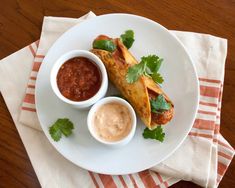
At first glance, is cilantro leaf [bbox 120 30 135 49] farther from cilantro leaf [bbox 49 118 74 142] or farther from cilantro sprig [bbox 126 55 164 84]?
cilantro leaf [bbox 49 118 74 142]

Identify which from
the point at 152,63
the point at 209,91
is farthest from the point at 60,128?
the point at 209,91

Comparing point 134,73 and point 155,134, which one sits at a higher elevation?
point 134,73

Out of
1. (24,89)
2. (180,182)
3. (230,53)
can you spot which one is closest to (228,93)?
(230,53)

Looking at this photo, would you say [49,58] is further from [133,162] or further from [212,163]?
[212,163]

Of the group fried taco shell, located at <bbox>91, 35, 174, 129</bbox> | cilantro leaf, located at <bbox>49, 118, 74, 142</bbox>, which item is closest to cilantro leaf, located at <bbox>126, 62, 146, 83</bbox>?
fried taco shell, located at <bbox>91, 35, 174, 129</bbox>

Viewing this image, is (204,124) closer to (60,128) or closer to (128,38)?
(128,38)

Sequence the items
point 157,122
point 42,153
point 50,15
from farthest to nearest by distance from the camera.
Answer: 1. point 50,15
2. point 42,153
3. point 157,122
